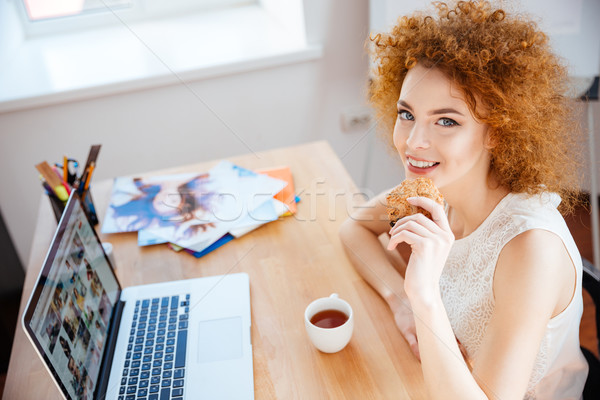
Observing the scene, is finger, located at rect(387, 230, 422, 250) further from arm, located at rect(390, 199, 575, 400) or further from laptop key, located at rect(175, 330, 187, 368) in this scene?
laptop key, located at rect(175, 330, 187, 368)

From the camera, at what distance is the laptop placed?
30.3 inches

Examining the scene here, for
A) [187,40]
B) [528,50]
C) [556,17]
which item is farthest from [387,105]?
[187,40]

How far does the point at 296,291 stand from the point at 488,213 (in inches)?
17.1

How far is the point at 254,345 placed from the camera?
38.2 inches

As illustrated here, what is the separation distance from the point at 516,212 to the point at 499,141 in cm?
14

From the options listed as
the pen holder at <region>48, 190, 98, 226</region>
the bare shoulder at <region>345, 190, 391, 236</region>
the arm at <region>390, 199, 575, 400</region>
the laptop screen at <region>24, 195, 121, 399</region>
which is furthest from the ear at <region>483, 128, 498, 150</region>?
the pen holder at <region>48, 190, 98, 226</region>

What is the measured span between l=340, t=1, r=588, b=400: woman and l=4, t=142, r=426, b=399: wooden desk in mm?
55

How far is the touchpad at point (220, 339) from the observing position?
95cm

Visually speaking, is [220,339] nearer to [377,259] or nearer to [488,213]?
[377,259]

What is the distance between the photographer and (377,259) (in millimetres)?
1152

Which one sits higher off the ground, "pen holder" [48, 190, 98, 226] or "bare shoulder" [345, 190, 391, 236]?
"pen holder" [48, 190, 98, 226]

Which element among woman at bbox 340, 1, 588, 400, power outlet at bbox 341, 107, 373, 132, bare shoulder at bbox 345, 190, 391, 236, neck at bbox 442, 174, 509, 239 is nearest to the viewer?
woman at bbox 340, 1, 588, 400

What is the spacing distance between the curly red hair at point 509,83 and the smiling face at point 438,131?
2cm

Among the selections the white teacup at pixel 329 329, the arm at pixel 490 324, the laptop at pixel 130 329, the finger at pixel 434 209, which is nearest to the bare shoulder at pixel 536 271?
the arm at pixel 490 324
